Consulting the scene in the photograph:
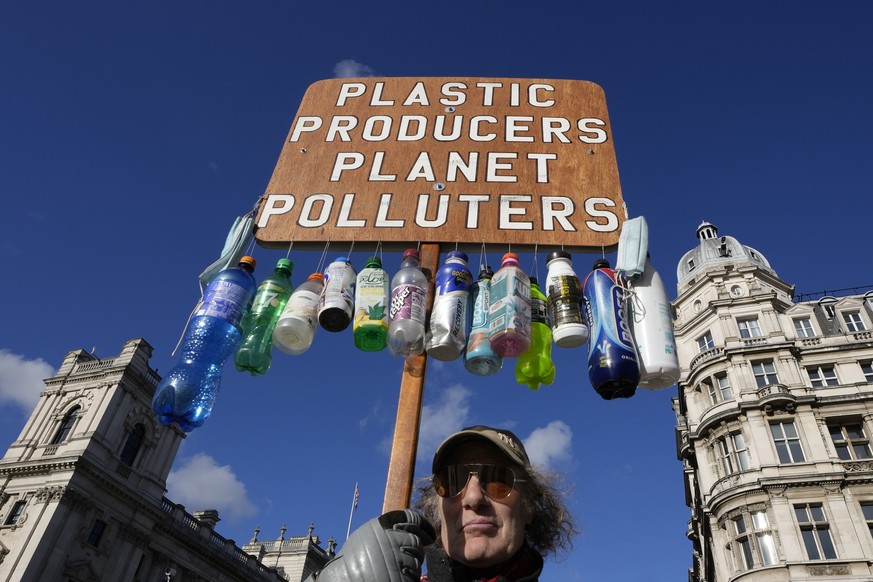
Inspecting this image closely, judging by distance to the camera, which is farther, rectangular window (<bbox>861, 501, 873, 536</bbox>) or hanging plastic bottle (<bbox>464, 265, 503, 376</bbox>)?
rectangular window (<bbox>861, 501, 873, 536</bbox>)

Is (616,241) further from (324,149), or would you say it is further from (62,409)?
(62,409)

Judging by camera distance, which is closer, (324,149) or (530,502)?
(530,502)

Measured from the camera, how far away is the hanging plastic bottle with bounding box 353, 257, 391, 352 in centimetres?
446

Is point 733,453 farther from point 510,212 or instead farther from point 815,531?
point 510,212

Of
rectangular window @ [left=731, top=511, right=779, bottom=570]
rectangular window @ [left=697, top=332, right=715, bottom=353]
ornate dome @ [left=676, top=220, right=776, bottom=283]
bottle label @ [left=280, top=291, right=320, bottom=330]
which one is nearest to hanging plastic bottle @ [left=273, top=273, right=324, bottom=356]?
bottle label @ [left=280, top=291, right=320, bottom=330]

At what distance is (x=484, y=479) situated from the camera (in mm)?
2520

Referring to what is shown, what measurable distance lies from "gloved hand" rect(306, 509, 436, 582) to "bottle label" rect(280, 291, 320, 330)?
8.98ft

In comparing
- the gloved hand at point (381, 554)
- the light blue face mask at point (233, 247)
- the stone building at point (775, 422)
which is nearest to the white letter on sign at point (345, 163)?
the light blue face mask at point (233, 247)

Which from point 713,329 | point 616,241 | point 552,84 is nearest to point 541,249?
point 616,241

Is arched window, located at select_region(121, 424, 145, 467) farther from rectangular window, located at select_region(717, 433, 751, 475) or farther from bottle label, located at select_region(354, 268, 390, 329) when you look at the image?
bottle label, located at select_region(354, 268, 390, 329)

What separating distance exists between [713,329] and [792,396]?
5.49 metres

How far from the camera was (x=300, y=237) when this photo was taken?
537cm

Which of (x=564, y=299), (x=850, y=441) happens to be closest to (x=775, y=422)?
(x=850, y=441)

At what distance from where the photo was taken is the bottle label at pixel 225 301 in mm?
4430
